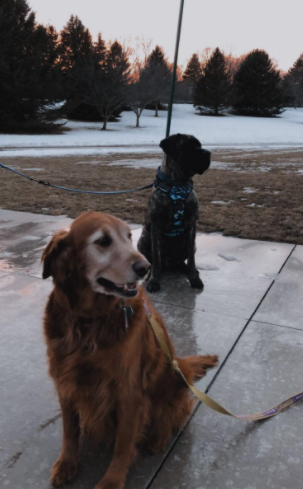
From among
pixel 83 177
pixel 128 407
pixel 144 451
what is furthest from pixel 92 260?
pixel 83 177

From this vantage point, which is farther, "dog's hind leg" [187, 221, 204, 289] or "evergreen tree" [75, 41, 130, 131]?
"evergreen tree" [75, 41, 130, 131]

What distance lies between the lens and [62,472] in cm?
188

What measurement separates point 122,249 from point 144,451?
106 centimetres

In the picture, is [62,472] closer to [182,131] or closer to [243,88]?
[182,131]

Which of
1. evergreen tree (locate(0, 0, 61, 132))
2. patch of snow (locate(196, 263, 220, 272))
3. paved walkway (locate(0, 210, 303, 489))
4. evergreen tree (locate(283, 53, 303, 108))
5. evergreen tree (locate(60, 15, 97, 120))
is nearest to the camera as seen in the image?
paved walkway (locate(0, 210, 303, 489))

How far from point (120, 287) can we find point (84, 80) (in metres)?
42.2

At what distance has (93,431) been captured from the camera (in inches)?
77.7

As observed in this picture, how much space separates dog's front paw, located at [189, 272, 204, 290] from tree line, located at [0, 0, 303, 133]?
3251 cm

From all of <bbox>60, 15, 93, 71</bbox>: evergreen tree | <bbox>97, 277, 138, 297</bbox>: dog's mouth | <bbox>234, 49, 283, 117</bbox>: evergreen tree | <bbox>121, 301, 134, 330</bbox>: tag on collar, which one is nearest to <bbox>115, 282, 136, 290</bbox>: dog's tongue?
<bbox>97, 277, 138, 297</bbox>: dog's mouth

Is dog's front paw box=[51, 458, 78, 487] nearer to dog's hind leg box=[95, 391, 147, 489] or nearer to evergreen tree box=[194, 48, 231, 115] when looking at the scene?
dog's hind leg box=[95, 391, 147, 489]

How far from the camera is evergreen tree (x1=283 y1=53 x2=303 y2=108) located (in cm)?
6850

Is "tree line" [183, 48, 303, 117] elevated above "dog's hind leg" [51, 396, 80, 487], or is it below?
above

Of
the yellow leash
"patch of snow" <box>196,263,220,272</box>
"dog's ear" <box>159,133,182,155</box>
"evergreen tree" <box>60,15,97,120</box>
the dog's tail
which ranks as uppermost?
"evergreen tree" <box>60,15,97,120</box>

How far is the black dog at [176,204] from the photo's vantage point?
13.6 feet
